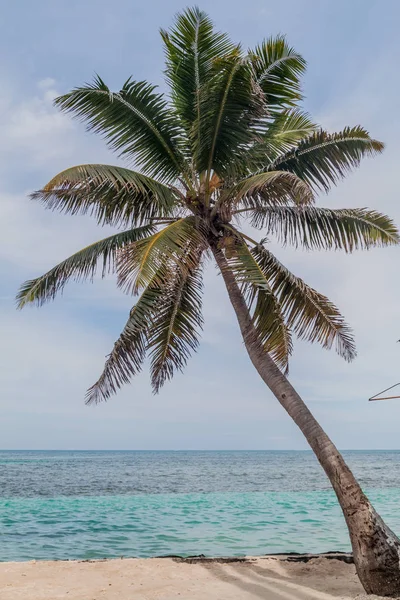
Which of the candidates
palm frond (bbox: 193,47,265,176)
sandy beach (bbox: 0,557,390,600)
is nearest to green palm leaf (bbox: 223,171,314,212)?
palm frond (bbox: 193,47,265,176)

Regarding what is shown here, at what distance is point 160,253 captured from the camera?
7.29 meters

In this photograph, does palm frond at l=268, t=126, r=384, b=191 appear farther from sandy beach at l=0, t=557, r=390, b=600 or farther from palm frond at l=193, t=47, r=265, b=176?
sandy beach at l=0, t=557, r=390, b=600

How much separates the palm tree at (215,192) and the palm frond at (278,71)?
18mm

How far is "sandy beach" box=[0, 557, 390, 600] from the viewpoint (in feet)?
22.4

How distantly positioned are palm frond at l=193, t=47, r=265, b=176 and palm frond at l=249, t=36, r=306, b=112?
0.45 metres

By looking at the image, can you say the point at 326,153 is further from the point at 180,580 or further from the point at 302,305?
the point at 180,580

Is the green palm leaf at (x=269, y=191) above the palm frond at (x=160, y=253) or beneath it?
above

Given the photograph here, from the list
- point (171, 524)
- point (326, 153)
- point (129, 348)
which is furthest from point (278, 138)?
point (171, 524)

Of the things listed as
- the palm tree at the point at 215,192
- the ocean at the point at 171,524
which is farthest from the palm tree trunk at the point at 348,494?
the ocean at the point at 171,524

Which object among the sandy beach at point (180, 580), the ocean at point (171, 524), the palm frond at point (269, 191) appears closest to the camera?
the sandy beach at point (180, 580)

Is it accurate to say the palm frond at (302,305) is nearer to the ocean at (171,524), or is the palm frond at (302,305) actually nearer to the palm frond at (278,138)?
the palm frond at (278,138)

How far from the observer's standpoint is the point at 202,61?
8.40 m

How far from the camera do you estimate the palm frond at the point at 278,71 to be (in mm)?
8344

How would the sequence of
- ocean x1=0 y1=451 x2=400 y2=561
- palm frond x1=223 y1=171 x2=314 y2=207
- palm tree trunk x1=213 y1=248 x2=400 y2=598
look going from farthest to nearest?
ocean x1=0 y1=451 x2=400 y2=561, palm frond x1=223 y1=171 x2=314 y2=207, palm tree trunk x1=213 y1=248 x2=400 y2=598
